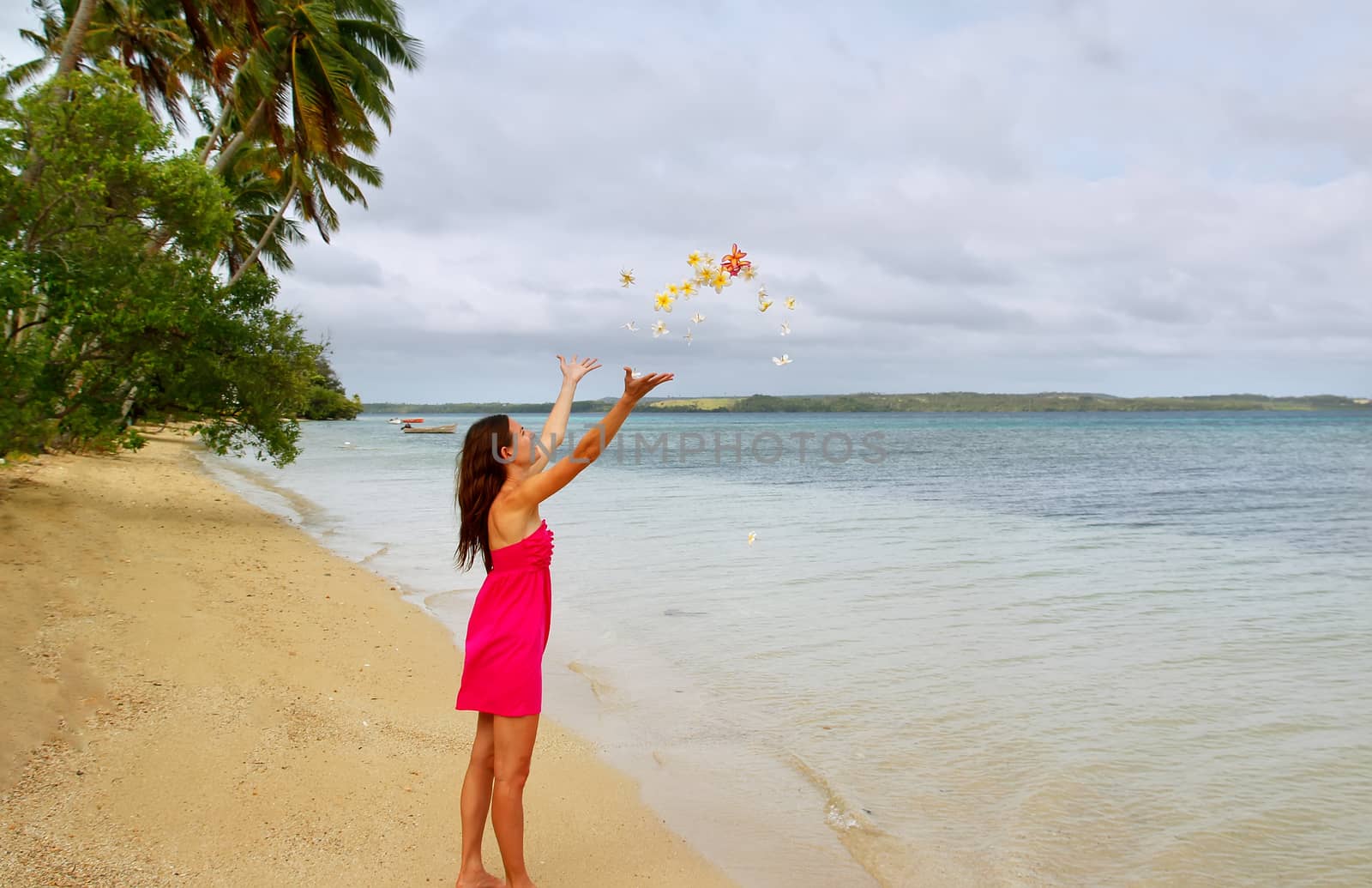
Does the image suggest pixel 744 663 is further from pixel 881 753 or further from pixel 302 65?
pixel 302 65

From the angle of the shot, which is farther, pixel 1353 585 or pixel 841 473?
pixel 841 473

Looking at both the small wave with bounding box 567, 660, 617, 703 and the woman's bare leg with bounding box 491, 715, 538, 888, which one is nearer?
the woman's bare leg with bounding box 491, 715, 538, 888

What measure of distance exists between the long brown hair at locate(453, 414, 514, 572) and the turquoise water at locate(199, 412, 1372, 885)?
6.18 ft

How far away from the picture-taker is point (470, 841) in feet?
10.5

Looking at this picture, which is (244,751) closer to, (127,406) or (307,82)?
(127,406)

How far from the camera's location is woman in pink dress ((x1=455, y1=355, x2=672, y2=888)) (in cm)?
307

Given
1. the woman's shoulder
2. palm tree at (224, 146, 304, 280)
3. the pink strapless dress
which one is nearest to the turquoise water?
→ the pink strapless dress

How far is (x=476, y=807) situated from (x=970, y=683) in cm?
440

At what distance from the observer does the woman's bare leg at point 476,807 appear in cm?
317

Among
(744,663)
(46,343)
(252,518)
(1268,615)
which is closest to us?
(744,663)

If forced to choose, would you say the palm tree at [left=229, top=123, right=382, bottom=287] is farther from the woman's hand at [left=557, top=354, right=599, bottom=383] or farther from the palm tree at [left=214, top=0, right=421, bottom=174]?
the woman's hand at [left=557, top=354, right=599, bottom=383]

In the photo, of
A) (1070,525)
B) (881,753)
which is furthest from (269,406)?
(1070,525)

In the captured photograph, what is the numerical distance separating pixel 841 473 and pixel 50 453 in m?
21.0

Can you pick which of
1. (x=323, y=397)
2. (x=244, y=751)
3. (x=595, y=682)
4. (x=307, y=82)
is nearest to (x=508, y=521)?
(x=244, y=751)
